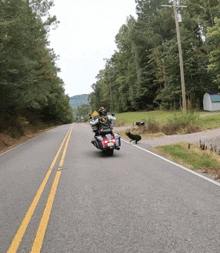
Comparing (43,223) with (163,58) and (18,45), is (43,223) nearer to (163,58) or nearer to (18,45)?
→ (18,45)

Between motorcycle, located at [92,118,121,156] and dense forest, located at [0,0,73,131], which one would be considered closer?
motorcycle, located at [92,118,121,156]

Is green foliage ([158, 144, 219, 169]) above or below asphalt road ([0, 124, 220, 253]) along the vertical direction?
below

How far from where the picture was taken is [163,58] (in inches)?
2068

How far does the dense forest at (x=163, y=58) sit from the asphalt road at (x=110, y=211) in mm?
25517

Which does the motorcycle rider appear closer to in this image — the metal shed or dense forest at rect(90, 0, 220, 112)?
dense forest at rect(90, 0, 220, 112)

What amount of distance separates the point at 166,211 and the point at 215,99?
41932 mm

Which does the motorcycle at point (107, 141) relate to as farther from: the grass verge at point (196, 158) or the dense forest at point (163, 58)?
the dense forest at point (163, 58)

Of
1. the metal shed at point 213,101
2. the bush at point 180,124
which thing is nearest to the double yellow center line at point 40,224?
the bush at point 180,124

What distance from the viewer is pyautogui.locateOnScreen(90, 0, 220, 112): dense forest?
141 feet

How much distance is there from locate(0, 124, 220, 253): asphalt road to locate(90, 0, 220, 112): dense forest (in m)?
25.5

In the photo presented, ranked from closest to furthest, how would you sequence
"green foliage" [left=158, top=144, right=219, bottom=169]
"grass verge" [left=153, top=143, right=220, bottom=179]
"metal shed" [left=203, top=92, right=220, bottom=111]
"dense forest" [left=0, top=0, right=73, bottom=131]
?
"grass verge" [left=153, top=143, right=220, bottom=179] → "green foliage" [left=158, top=144, right=219, bottom=169] → "dense forest" [left=0, top=0, right=73, bottom=131] → "metal shed" [left=203, top=92, right=220, bottom=111]

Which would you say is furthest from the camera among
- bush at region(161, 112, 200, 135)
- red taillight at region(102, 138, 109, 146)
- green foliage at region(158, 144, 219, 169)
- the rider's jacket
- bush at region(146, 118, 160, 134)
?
bush at region(146, 118, 160, 134)

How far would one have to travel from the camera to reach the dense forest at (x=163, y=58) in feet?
141

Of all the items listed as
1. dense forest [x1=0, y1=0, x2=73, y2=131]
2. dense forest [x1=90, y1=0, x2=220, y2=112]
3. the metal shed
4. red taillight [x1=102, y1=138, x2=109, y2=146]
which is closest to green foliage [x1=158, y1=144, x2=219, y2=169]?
red taillight [x1=102, y1=138, x2=109, y2=146]
